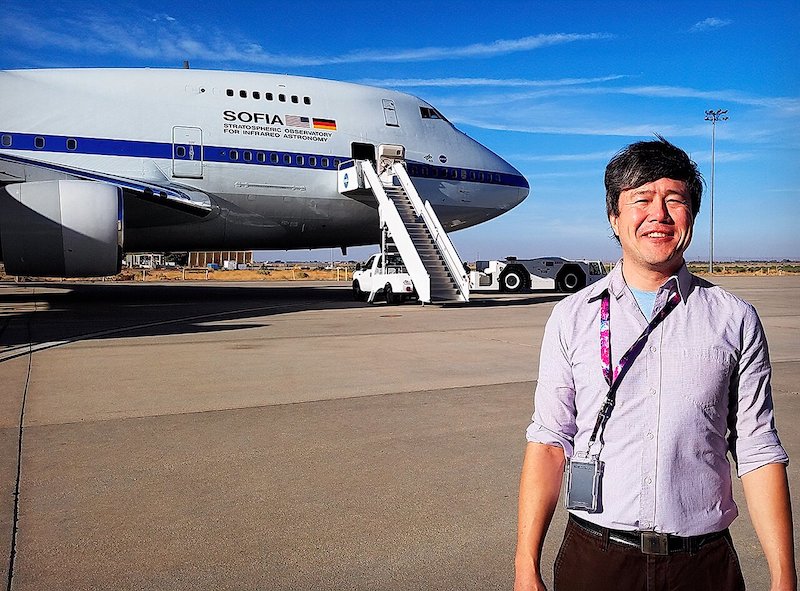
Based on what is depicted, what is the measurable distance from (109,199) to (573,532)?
13.7m

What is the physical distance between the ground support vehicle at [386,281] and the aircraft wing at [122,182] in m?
5.10

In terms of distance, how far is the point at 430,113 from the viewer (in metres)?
22.0

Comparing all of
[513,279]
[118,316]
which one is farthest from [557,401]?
[513,279]

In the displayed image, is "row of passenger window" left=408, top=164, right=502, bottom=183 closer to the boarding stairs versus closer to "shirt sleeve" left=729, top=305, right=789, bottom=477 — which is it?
the boarding stairs

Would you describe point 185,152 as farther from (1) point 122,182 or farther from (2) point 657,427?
(2) point 657,427

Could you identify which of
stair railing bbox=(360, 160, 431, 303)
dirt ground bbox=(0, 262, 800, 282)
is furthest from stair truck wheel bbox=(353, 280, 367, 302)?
dirt ground bbox=(0, 262, 800, 282)

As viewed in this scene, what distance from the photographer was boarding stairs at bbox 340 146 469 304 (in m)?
18.1

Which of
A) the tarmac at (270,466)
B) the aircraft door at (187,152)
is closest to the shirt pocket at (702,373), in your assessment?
the tarmac at (270,466)

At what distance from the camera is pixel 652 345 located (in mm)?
1881

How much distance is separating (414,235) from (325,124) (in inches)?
164

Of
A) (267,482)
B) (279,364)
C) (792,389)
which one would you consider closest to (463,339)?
(279,364)

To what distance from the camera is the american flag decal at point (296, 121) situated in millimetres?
18953

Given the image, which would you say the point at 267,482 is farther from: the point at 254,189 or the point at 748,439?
the point at 254,189

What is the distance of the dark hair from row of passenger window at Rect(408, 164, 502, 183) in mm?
19050
